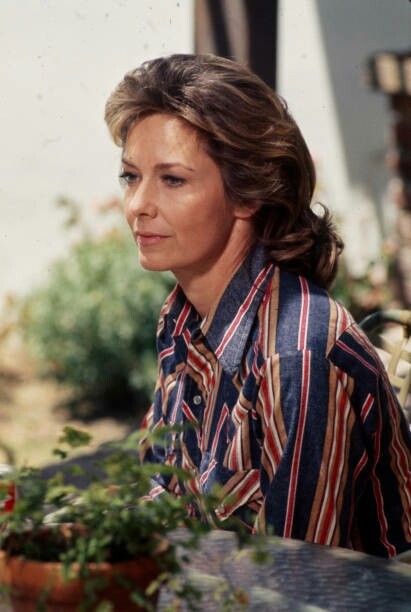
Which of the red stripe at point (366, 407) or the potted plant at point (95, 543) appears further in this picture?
the red stripe at point (366, 407)

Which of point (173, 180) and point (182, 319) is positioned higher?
point (173, 180)

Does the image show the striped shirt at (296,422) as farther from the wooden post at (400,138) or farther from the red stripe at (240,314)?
the wooden post at (400,138)

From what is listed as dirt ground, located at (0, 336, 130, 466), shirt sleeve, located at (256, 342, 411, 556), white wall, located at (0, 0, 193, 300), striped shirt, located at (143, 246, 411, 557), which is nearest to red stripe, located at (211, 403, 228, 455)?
striped shirt, located at (143, 246, 411, 557)

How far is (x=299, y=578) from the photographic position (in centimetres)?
169

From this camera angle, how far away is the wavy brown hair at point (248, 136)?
227cm

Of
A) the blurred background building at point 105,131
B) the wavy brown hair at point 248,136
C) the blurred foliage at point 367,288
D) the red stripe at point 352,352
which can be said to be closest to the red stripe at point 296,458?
the red stripe at point 352,352

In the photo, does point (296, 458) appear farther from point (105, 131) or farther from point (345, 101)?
point (345, 101)

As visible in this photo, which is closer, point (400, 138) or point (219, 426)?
point (219, 426)

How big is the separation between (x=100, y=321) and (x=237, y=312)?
3216mm

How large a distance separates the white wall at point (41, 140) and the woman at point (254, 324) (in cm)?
329

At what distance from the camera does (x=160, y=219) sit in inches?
89.7

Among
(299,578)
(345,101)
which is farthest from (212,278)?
(345,101)

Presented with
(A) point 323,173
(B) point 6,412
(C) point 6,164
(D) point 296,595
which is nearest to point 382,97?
(A) point 323,173

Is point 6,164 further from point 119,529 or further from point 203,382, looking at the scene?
point 119,529
